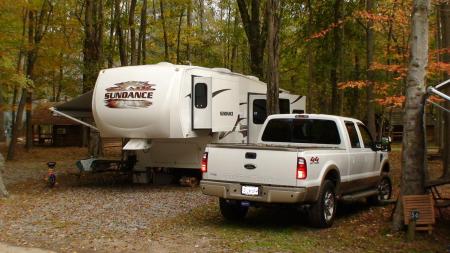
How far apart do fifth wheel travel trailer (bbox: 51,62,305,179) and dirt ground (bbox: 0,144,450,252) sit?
1229 millimetres

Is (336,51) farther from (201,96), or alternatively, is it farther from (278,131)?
(278,131)

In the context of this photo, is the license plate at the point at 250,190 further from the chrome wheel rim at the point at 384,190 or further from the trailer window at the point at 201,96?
the trailer window at the point at 201,96

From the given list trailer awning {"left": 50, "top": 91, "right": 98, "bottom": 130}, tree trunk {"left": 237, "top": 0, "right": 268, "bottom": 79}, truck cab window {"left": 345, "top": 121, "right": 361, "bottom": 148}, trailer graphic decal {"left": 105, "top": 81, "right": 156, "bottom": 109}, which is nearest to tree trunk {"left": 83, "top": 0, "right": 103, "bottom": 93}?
trailer awning {"left": 50, "top": 91, "right": 98, "bottom": 130}

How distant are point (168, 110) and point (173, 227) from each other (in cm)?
415

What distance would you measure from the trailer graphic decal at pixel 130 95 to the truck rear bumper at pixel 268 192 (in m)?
4.53

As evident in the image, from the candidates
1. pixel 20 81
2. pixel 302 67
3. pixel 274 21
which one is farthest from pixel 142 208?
pixel 302 67

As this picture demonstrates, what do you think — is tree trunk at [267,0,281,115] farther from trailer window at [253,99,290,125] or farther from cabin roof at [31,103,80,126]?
cabin roof at [31,103,80,126]

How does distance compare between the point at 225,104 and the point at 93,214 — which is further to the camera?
the point at 225,104

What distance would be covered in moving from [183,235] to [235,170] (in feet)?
4.38

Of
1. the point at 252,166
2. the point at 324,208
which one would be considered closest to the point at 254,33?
the point at 324,208

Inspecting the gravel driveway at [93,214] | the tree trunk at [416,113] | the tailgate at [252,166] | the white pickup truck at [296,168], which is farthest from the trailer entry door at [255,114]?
the tree trunk at [416,113]

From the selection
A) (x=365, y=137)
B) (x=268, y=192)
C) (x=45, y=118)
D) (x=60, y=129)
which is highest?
(x=45, y=118)

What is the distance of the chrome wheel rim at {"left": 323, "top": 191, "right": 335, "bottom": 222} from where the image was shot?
8.73m

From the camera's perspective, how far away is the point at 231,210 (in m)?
9.37
